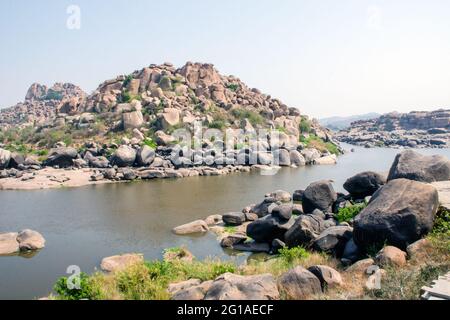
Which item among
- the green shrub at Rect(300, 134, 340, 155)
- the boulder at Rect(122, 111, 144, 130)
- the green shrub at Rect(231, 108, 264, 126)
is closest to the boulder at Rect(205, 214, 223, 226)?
the boulder at Rect(122, 111, 144, 130)

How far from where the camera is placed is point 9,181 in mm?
34469

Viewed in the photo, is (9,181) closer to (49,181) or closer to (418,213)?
(49,181)

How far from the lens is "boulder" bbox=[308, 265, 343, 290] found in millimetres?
9766

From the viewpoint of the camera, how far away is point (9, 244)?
57.3 feet

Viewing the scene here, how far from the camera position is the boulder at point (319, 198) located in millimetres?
20078

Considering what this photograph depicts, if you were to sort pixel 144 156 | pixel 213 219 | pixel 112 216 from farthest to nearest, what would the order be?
pixel 144 156
pixel 112 216
pixel 213 219

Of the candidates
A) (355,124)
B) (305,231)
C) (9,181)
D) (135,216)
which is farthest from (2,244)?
(355,124)

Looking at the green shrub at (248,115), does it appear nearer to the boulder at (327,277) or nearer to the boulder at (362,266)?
the boulder at (362,266)

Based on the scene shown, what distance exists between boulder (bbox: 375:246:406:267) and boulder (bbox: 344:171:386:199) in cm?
918

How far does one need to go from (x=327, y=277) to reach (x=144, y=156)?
1313 inches

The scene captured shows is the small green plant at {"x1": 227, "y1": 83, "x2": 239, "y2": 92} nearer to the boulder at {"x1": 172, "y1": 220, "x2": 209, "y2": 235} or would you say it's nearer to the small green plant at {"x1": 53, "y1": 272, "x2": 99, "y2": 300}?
the boulder at {"x1": 172, "y1": 220, "x2": 209, "y2": 235}

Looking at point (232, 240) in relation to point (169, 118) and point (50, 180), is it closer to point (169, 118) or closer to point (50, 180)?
point (50, 180)

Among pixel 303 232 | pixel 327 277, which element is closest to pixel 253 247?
pixel 303 232
